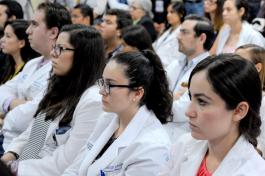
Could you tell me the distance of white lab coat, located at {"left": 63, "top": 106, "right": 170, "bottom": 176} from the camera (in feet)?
6.78

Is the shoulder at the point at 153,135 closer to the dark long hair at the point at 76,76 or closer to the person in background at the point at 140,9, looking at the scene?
the dark long hair at the point at 76,76

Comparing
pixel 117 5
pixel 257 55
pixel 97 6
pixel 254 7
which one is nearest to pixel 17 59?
pixel 257 55

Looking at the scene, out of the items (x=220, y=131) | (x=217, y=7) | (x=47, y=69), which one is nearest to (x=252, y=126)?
(x=220, y=131)

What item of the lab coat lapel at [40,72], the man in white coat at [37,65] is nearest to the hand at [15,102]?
the man in white coat at [37,65]

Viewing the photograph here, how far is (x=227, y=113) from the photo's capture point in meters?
1.72

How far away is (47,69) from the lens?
3389mm

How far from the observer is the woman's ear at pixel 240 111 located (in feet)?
5.66

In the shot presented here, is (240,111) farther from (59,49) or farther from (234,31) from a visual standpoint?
(234,31)

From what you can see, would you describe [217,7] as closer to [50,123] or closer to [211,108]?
[50,123]

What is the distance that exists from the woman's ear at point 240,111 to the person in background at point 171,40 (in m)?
3.39

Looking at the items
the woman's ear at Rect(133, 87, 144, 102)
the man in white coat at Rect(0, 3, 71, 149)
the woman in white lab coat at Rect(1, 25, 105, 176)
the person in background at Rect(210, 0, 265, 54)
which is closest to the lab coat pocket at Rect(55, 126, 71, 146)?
the woman in white lab coat at Rect(1, 25, 105, 176)

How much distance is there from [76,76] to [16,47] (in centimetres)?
139

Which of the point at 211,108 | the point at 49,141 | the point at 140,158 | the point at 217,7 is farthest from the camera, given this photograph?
the point at 217,7

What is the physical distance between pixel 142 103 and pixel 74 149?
45 centimetres
